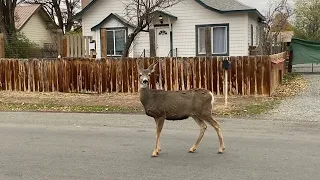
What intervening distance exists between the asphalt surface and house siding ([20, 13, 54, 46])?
105ft

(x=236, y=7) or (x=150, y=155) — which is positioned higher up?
(x=236, y=7)

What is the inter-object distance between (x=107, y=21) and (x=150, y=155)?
18.0m

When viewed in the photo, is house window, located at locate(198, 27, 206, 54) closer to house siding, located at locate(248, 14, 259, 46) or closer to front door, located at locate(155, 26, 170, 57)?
front door, located at locate(155, 26, 170, 57)

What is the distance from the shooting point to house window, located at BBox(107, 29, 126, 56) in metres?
23.9

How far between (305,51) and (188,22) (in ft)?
23.5

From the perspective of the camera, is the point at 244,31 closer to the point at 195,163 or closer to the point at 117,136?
the point at 117,136

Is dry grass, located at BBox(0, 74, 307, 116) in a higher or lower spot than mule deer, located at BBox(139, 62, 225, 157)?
lower

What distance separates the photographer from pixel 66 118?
35.1ft

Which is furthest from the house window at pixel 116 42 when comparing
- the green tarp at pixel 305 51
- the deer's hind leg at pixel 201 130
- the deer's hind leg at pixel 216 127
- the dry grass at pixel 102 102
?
the deer's hind leg at pixel 216 127

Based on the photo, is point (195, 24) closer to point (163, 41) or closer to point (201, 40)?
point (201, 40)

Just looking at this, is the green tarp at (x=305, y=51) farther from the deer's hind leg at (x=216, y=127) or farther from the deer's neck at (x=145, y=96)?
the deer's neck at (x=145, y=96)

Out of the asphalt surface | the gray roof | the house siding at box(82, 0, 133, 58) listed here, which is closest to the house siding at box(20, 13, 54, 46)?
the house siding at box(82, 0, 133, 58)

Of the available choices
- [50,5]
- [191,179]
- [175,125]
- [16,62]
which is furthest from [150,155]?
[50,5]

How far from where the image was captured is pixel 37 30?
4253 centimetres
